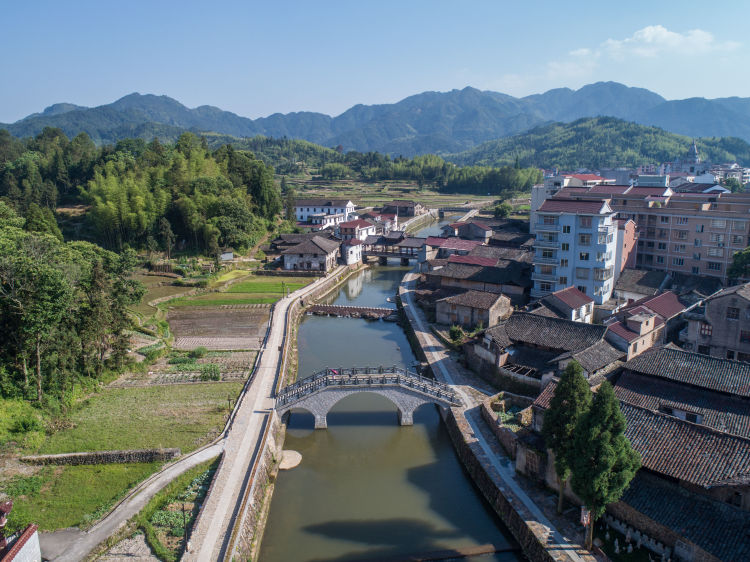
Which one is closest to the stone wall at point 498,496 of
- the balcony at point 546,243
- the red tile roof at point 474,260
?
the balcony at point 546,243

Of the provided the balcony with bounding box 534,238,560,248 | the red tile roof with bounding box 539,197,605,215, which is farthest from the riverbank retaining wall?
the red tile roof with bounding box 539,197,605,215

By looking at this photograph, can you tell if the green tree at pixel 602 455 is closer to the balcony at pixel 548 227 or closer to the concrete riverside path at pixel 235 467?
the concrete riverside path at pixel 235 467

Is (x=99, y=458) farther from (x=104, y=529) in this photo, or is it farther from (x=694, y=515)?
(x=694, y=515)

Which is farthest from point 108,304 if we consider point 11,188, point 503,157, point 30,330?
point 503,157

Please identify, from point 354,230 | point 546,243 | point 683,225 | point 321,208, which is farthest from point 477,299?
point 321,208

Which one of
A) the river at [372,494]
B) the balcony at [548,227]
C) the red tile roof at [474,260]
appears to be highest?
the balcony at [548,227]

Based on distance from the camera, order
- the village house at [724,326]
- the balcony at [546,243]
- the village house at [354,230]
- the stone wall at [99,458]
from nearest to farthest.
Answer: the stone wall at [99,458], the village house at [724,326], the balcony at [546,243], the village house at [354,230]

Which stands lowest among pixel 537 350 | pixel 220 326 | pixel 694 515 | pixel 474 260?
pixel 220 326
